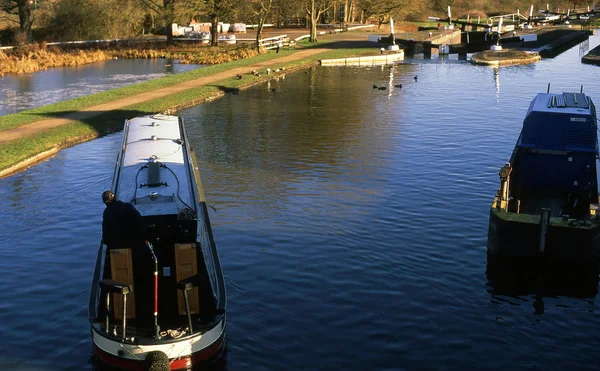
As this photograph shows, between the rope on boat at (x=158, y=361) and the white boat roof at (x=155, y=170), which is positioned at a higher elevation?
the white boat roof at (x=155, y=170)

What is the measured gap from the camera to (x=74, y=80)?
215ft

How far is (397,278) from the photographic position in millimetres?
21641

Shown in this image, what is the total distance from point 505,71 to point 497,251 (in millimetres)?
50545

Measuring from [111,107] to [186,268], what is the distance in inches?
1265

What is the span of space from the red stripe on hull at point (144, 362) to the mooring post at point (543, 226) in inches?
404

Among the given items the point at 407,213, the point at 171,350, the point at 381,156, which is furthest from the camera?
the point at 381,156

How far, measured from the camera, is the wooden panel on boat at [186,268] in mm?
17141

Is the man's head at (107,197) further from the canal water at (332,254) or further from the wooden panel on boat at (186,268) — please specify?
the canal water at (332,254)

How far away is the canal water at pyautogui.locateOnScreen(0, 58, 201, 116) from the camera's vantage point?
53906 mm

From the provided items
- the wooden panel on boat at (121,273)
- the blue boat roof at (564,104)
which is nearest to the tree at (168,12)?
the blue boat roof at (564,104)

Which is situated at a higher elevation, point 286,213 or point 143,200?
point 143,200

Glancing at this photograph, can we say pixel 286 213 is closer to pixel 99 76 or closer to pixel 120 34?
pixel 99 76

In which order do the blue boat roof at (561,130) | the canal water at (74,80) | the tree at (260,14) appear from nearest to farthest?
1. the blue boat roof at (561,130)
2. the canal water at (74,80)
3. the tree at (260,14)

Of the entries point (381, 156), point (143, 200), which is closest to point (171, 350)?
point (143, 200)
